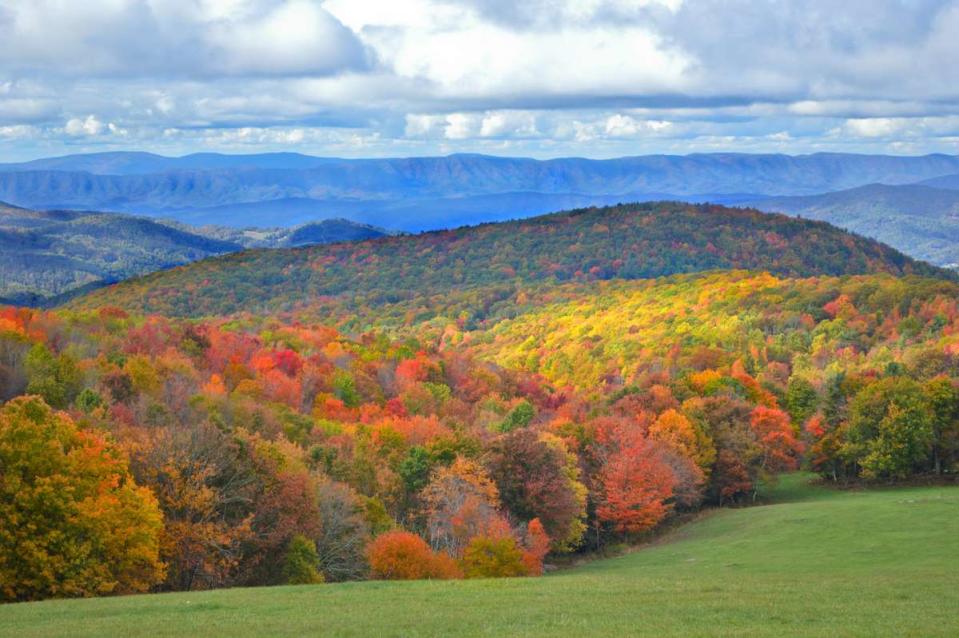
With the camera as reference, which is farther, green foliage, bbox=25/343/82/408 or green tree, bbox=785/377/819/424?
green tree, bbox=785/377/819/424

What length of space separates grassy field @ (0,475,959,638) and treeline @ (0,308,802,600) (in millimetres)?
5170

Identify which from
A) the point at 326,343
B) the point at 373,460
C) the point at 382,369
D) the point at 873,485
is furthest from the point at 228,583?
the point at 326,343

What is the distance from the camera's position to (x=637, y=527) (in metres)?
60.1

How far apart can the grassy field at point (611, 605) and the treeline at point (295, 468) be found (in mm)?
5170

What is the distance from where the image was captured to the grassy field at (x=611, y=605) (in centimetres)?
2231

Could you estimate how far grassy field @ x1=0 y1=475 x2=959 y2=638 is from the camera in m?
22.3

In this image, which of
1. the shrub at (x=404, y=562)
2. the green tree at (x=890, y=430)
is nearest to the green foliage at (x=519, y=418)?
the green tree at (x=890, y=430)

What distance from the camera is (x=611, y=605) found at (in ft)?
86.3

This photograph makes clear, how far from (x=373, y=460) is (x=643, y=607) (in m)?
35.6

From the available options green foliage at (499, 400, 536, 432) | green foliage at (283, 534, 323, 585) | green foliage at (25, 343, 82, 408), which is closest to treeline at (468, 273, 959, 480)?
green foliage at (499, 400, 536, 432)

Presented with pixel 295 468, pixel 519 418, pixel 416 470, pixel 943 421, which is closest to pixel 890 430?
pixel 943 421

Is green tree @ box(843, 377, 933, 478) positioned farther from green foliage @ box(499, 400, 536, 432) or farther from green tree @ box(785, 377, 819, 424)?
green foliage @ box(499, 400, 536, 432)

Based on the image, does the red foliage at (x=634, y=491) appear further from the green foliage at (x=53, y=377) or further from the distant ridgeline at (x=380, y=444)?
the green foliage at (x=53, y=377)

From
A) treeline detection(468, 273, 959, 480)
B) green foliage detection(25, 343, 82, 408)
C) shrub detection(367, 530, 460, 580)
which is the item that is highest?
green foliage detection(25, 343, 82, 408)
